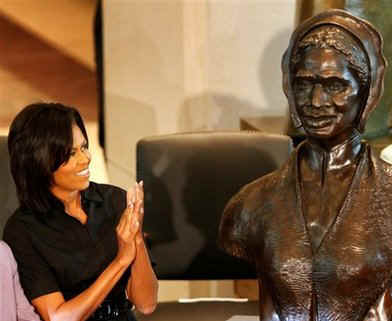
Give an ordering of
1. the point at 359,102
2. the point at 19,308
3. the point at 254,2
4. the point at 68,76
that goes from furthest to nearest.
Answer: the point at 68,76 → the point at 254,2 → the point at 19,308 → the point at 359,102

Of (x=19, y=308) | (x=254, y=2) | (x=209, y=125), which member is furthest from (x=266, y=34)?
(x=19, y=308)

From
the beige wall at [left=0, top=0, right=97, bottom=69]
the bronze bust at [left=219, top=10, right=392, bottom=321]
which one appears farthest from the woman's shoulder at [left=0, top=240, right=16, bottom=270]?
the beige wall at [left=0, top=0, right=97, bottom=69]

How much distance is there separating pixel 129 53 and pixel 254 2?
46 cm

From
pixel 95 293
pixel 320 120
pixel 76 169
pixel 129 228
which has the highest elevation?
pixel 320 120

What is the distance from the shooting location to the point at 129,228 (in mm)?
2086

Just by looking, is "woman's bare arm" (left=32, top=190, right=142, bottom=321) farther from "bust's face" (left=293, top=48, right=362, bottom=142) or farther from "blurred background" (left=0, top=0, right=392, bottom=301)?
"blurred background" (left=0, top=0, right=392, bottom=301)

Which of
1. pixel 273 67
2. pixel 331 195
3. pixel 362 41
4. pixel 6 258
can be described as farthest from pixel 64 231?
pixel 273 67

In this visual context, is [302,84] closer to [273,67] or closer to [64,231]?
[64,231]

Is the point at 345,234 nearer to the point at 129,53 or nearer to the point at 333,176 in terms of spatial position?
the point at 333,176

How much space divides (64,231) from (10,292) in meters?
0.30

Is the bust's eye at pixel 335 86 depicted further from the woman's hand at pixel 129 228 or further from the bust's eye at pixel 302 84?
the woman's hand at pixel 129 228

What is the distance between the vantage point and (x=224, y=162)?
2547 mm

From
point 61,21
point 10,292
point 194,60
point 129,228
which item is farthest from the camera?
point 61,21

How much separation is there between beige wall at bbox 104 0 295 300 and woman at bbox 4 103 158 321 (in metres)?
1.19
